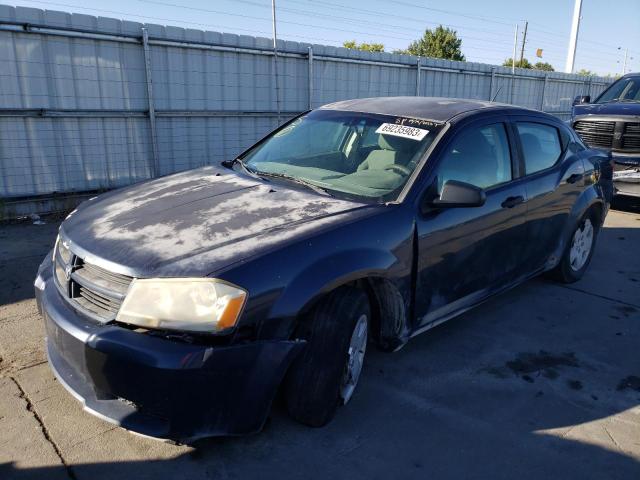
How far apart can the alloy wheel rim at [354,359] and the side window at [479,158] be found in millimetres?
1011

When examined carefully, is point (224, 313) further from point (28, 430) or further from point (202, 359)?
point (28, 430)

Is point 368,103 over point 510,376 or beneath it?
over

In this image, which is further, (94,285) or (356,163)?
(356,163)

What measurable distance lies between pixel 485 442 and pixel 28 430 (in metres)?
2.35

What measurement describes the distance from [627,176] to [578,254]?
12.4ft

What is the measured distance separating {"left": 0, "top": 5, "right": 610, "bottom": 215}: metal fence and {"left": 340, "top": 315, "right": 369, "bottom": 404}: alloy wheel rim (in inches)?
219

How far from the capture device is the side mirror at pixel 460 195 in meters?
3.05

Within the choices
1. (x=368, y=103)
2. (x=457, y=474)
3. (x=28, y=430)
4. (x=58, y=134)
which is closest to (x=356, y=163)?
(x=368, y=103)

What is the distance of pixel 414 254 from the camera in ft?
10.1

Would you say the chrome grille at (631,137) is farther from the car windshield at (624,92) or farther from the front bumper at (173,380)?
the front bumper at (173,380)

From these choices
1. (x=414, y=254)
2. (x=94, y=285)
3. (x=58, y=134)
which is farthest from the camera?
(x=58, y=134)

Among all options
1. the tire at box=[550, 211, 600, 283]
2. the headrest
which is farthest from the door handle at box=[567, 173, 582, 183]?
the headrest

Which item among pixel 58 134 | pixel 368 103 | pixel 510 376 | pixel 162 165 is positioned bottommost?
pixel 510 376

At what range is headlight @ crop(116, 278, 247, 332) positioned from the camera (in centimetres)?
224
